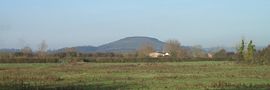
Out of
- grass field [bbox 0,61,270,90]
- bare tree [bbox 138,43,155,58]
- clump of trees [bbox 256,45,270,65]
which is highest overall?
bare tree [bbox 138,43,155,58]

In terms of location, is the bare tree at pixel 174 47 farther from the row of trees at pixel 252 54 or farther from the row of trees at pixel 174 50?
the row of trees at pixel 252 54

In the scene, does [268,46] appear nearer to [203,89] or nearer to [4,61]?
[4,61]

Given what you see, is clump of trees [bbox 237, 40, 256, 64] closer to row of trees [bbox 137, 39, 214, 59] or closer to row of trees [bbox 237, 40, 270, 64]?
row of trees [bbox 237, 40, 270, 64]

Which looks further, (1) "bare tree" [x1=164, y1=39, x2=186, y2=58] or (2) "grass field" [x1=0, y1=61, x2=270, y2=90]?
(1) "bare tree" [x1=164, y1=39, x2=186, y2=58]

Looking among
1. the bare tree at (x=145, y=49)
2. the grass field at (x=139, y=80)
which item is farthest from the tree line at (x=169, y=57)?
the grass field at (x=139, y=80)

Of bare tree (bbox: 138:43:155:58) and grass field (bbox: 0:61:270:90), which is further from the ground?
bare tree (bbox: 138:43:155:58)

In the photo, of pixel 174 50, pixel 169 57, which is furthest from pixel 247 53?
pixel 174 50

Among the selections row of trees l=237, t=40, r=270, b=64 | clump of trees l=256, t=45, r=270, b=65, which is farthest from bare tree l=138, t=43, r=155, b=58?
clump of trees l=256, t=45, r=270, b=65

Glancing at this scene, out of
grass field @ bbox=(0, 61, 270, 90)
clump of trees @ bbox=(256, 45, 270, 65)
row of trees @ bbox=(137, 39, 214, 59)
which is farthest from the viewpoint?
row of trees @ bbox=(137, 39, 214, 59)

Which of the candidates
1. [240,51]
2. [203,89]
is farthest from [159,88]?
[240,51]

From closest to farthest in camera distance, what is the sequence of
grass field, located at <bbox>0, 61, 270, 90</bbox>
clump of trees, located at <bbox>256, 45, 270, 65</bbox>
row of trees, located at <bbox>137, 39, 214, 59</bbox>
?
grass field, located at <bbox>0, 61, 270, 90</bbox> < clump of trees, located at <bbox>256, 45, 270, 65</bbox> < row of trees, located at <bbox>137, 39, 214, 59</bbox>

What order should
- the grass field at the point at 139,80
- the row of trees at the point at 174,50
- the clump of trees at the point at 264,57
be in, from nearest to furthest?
the grass field at the point at 139,80 → the clump of trees at the point at 264,57 → the row of trees at the point at 174,50

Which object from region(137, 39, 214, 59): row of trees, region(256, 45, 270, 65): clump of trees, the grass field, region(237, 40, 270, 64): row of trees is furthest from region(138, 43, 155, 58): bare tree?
the grass field

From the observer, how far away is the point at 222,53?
15250 cm
